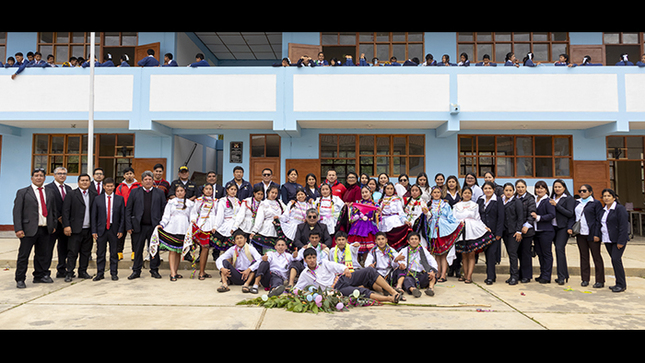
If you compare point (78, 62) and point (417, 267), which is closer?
point (417, 267)

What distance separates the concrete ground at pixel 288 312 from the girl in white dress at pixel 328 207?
1.84m

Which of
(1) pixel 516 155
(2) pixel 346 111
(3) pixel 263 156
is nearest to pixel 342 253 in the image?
(2) pixel 346 111

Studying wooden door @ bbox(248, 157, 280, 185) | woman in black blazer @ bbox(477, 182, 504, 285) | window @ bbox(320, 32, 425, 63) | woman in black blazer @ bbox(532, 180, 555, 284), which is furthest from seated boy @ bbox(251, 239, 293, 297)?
window @ bbox(320, 32, 425, 63)

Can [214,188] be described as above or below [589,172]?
below

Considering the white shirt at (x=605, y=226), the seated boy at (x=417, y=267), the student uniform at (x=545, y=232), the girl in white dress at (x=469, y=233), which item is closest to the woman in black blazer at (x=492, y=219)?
the girl in white dress at (x=469, y=233)

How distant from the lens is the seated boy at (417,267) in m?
6.01

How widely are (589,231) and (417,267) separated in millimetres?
2938

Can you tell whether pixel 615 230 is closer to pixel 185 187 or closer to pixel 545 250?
pixel 545 250

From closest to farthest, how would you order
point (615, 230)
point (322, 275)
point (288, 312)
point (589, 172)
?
point (288, 312) → point (322, 275) → point (615, 230) → point (589, 172)

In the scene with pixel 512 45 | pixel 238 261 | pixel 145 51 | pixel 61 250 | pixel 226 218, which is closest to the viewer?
pixel 238 261

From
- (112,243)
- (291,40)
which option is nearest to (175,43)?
→ (291,40)

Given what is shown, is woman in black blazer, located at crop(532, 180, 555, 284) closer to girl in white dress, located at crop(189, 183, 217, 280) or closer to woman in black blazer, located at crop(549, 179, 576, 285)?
woman in black blazer, located at crop(549, 179, 576, 285)

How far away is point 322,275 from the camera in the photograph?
18.9ft

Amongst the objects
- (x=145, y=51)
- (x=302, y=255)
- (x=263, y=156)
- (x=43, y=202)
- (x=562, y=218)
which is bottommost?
(x=302, y=255)
